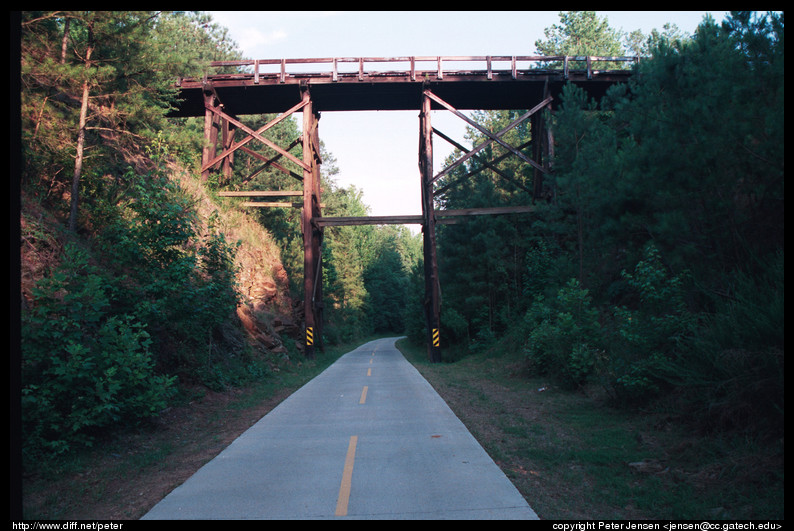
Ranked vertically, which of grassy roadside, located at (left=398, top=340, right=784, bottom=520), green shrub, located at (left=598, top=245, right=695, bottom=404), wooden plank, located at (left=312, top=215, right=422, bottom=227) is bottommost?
grassy roadside, located at (left=398, top=340, right=784, bottom=520)

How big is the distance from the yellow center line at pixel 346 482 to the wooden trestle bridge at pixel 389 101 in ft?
50.4

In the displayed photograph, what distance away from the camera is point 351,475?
5.52m

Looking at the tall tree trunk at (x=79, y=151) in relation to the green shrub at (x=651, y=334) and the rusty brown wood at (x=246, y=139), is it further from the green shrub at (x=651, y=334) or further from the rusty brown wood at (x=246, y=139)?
the green shrub at (x=651, y=334)

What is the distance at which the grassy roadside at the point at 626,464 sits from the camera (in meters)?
4.66

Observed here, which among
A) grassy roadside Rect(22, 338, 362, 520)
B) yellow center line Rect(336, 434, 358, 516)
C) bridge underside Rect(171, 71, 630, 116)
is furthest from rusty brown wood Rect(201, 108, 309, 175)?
yellow center line Rect(336, 434, 358, 516)

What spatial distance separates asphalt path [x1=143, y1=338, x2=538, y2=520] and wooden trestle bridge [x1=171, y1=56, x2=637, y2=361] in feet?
45.9

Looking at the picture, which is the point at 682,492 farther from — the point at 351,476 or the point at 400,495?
the point at 351,476

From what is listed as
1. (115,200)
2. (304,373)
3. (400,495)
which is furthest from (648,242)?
(304,373)

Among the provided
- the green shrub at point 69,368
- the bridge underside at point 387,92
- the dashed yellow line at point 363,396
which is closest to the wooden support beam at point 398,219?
the bridge underside at point 387,92

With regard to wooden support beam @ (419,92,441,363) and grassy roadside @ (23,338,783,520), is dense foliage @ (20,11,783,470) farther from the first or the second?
wooden support beam @ (419,92,441,363)

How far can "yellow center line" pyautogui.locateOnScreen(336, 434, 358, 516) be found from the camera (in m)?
4.52

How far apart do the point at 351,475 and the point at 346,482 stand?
0.27m

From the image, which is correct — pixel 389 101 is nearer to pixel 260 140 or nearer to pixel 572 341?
pixel 260 140

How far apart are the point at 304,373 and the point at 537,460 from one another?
1347 cm
